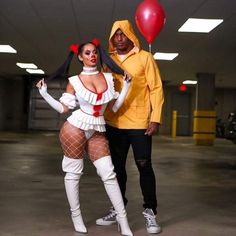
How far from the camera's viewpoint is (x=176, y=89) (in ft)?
64.8

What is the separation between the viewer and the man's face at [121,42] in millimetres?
2633

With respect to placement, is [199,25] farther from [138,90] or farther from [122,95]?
[122,95]

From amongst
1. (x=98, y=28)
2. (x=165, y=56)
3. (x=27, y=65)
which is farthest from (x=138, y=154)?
(x=27, y=65)

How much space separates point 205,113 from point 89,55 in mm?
10661

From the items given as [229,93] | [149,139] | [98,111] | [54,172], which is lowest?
[54,172]

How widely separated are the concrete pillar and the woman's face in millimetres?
10558

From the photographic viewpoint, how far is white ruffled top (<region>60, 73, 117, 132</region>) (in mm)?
2412

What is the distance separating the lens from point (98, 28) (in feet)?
23.5

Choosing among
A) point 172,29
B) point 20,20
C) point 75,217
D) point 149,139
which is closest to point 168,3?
point 172,29

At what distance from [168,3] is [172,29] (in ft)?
5.26

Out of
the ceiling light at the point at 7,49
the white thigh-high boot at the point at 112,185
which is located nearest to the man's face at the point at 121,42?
the white thigh-high boot at the point at 112,185

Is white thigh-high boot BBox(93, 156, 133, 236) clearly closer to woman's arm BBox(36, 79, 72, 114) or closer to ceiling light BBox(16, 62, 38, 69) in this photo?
woman's arm BBox(36, 79, 72, 114)

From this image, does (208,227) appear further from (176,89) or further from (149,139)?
(176,89)

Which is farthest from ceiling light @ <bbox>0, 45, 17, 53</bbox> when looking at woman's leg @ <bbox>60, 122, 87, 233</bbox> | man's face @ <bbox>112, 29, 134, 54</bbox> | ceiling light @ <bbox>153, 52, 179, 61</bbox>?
woman's leg @ <bbox>60, 122, 87, 233</bbox>
